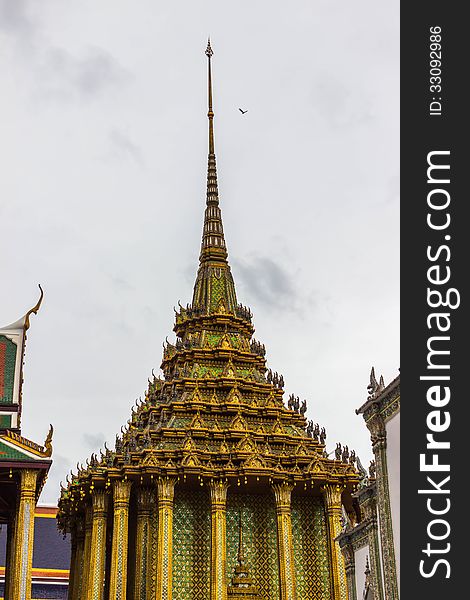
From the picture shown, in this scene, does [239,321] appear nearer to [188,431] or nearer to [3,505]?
[188,431]

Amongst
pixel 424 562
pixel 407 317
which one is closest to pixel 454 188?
pixel 407 317

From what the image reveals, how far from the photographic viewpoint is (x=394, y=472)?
2022cm

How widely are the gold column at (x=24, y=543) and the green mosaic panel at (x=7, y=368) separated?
9.72ft

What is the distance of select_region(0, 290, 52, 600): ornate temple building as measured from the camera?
26.5 m

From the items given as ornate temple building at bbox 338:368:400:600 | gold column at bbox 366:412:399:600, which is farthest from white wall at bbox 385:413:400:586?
gold column at bbox 366:412:399:600

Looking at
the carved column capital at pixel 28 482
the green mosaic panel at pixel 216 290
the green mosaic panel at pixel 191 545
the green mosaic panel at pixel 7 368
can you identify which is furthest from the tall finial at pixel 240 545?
the green mosaic panel at pixel 7 368

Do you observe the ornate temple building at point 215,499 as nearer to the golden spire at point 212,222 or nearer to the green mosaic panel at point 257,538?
the green mosaic panel at point 257,538

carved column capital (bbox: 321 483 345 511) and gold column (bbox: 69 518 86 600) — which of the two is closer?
carved column capital (bbox: 321 483 345 511)

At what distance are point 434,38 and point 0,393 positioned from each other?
58.5 ft

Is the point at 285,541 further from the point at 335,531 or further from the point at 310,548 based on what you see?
the point at 335,531

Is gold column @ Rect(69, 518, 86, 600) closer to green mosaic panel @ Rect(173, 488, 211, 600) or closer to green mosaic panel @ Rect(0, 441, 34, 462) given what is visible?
green mosaic panel @ Rect(173, 488, 211, 600)

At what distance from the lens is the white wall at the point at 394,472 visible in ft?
65.2

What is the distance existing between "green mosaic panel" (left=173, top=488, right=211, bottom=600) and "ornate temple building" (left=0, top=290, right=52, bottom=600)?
6.69 meters

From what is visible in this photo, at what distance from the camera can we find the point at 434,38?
16797 mm
